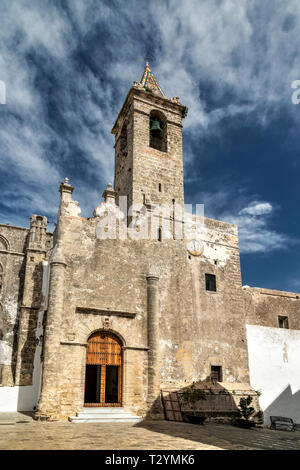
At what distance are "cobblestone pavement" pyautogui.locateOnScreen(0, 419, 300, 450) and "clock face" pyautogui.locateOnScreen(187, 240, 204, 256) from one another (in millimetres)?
8005

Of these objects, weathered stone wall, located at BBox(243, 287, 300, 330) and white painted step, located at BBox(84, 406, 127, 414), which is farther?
Result: weathered stone wall, located at BBox(243, 287, 300, 330)

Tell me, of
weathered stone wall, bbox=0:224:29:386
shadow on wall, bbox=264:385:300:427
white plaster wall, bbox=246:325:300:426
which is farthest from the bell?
shadow on wall, bbox=264:385:300:427

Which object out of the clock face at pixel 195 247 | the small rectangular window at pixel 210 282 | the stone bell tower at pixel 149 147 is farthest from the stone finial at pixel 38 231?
the small rectangular window at pixel 210 282

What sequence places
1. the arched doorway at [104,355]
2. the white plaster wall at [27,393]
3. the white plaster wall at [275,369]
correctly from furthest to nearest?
the white plaster wall at [275,369] → the white plaster wall at [27,393] → the arched doorway at [104,355]

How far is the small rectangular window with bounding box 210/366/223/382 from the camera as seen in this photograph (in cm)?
1612

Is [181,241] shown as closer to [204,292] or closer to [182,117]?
[204,292]

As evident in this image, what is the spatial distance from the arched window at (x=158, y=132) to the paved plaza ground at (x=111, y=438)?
14108mm

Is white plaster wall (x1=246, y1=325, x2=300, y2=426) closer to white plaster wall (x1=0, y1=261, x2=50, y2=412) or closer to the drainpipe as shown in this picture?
the drainpipe

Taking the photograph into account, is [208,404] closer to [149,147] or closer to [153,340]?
[153,340]

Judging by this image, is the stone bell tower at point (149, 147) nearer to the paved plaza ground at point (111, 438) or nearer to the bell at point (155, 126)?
the bell at point (155, 126)

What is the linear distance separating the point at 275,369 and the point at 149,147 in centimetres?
1249

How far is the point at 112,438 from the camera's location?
29.3 feet

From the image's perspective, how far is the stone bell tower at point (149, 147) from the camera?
18.5 metres

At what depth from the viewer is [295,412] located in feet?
58.0
